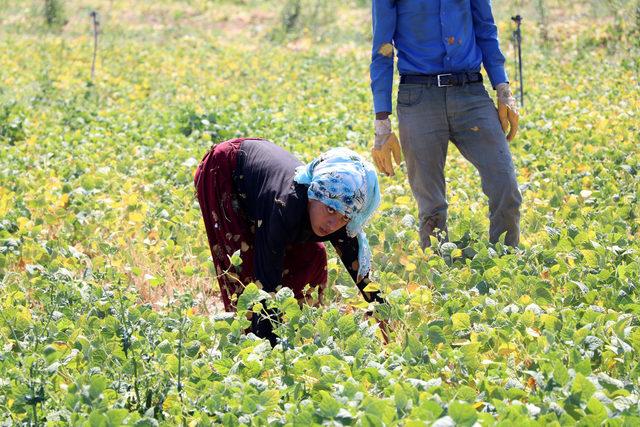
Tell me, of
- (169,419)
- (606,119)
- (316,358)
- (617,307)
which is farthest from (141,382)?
(606,119)

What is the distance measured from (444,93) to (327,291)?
1018 millimetres

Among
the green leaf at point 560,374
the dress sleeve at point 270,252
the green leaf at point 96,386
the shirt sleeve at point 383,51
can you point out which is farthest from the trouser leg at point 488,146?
the green leaf at point 96,386

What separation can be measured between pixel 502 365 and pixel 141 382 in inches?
41.3

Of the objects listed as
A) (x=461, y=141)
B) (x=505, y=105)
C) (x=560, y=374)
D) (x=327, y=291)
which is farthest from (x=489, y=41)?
(x=560, y=374)

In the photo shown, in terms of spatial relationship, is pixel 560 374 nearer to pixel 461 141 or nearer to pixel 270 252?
pixel 270 252

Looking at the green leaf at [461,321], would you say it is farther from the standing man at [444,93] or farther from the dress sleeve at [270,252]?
the standing man at [444,93]

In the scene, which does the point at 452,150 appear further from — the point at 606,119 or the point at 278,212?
the point at 278,212

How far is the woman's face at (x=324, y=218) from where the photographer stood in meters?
3.12

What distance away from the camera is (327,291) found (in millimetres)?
4094

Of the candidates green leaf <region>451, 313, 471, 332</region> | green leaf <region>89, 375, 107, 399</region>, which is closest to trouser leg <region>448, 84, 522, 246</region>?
green leaf <region>451, 313, 471, 332</region>

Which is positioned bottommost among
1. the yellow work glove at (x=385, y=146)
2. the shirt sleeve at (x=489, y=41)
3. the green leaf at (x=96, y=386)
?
the green leaf at (x=96, y=386)

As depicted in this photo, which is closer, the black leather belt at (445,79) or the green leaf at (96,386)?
the green leaf at (96,386)

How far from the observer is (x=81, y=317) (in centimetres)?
319

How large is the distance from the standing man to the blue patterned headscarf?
922 mm
